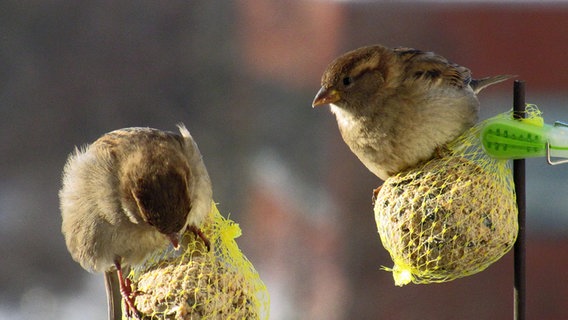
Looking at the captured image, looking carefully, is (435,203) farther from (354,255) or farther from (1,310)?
(1,310)

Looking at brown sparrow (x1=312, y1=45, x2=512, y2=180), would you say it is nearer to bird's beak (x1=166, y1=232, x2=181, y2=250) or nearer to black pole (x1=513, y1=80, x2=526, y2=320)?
black pole (x1=513, y1=80, x2=526, y2=320)

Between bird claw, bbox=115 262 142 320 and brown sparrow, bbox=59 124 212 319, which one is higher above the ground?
brown sparrow, bbox=59 124 212 319

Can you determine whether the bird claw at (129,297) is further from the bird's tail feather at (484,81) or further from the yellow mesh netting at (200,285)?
the bird's tail feather at (484,81)

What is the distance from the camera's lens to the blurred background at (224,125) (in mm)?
4582

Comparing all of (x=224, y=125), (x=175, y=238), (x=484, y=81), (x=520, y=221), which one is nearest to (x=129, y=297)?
(x=175, y=238)

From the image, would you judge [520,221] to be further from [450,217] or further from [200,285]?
[200,285]

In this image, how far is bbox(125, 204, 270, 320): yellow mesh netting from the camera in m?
2.23

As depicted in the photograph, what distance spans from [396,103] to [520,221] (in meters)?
0.54

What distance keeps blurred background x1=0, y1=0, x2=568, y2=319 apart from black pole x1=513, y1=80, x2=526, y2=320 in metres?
2.23

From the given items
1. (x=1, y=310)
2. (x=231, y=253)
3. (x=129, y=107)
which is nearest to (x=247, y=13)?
(x=129, y=107)

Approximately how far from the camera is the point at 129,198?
8.42ft

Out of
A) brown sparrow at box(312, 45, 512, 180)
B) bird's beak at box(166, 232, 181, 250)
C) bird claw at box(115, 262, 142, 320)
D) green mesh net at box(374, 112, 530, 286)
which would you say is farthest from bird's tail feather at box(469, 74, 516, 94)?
bird claw at box(115, 262, 142, 320)

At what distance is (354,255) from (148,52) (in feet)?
5.59

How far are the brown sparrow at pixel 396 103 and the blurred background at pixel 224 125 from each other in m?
1.85
